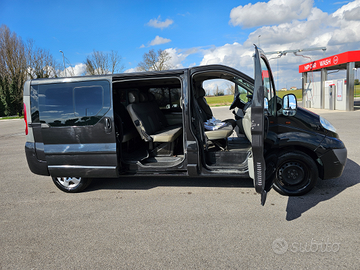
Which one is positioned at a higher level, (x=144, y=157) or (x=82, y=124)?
(x=82, y=124)

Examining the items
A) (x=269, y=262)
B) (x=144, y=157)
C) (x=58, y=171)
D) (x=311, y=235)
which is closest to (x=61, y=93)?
(x=58, y=171)

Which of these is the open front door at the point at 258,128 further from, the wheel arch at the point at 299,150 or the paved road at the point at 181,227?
the wheel arch at the point at 299,150

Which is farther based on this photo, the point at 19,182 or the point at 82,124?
the point at 19,182

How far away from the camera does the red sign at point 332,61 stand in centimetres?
1755

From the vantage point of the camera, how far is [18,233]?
3.28 meters

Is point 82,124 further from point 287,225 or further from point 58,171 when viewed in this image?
point 287,225

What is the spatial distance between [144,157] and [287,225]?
2.60 metres

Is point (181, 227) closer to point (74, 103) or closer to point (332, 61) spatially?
point (74, 103)

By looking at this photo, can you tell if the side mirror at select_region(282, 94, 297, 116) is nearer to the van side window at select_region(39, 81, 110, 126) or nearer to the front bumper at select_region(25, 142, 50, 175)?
the van side window at select_region(39, 81, 110, 126)

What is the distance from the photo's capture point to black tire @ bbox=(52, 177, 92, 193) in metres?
4.55

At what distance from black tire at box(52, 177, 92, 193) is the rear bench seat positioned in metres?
1.27

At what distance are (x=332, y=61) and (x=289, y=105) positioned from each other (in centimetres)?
1890

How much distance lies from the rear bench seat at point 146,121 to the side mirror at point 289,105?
1935 mm

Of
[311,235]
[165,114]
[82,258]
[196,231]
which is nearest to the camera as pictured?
[82,258]
